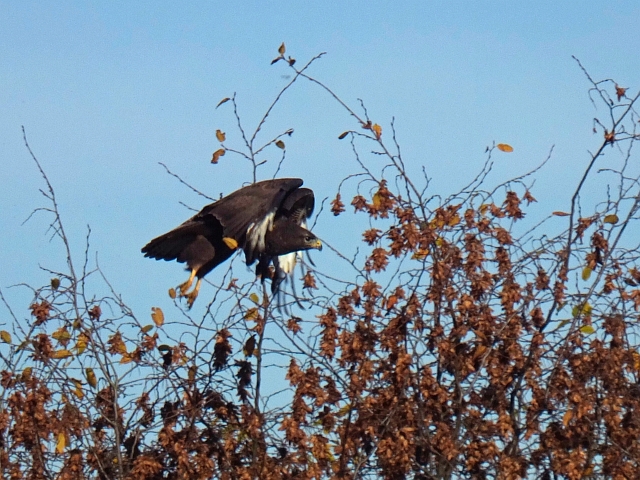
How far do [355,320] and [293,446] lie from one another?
27.9 inches

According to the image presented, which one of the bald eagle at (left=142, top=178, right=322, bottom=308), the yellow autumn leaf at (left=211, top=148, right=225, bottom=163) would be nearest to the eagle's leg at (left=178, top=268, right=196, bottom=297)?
the bald eagle at (left=142, top=178, right=322, bottom=308)

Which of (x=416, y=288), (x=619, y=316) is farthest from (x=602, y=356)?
(x=416, y=288)

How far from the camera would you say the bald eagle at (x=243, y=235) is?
8359 mm

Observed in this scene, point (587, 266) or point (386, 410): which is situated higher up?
point (587, 266)

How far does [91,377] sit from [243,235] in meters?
2.71

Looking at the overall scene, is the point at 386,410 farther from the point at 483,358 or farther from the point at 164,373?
the point at 164,373

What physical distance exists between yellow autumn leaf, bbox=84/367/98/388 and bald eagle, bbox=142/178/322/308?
87.7 inches

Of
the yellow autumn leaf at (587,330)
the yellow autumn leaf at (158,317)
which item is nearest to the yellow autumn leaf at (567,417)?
the yellow autumn leaf at (587,330)

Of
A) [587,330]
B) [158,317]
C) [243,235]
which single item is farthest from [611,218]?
[243,235]

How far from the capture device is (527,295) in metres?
5.59

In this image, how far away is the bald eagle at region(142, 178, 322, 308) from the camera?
27.4 ft

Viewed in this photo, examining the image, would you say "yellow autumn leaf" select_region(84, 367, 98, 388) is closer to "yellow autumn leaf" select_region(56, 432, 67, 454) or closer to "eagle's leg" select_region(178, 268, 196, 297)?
"yellow autumn leaf" select_region(56, 432, 67, 454)

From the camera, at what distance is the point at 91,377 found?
586cm

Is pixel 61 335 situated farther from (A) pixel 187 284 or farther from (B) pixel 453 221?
(A) pixel 187 284
